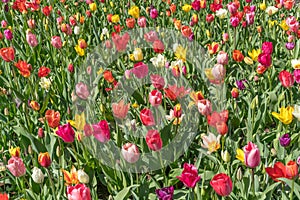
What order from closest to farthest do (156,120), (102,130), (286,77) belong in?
(102,130) < (286,77) < (156,120)

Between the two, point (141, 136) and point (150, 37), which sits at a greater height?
point (150, 37)

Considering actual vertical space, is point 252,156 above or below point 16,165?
above

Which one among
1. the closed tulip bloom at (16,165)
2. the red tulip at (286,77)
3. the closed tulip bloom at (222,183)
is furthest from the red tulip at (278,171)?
the closed tulip bloom at (16,165)

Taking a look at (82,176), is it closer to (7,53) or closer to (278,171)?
(278,171)

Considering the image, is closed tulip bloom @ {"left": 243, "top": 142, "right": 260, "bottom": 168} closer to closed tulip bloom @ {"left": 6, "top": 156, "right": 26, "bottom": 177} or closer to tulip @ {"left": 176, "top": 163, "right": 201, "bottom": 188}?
tulip @ {"left": 176, "top": 163, "right": 201, "bottom": 188}

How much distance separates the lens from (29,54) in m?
3.88

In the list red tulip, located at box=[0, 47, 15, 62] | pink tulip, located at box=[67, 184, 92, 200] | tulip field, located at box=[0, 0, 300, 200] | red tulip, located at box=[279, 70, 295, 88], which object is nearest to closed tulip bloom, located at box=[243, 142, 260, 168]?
tulip field, located at box=[0, 0, 300, 200]

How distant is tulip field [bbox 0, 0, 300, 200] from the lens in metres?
1.96

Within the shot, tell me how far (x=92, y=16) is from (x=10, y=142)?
231 cm

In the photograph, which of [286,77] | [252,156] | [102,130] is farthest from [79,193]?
[286,77]

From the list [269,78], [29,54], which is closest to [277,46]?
[269,78]

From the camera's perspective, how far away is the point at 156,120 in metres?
2.64

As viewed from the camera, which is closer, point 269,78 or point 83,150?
point 83,150

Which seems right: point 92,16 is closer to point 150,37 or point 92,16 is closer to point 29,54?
point 29,54
